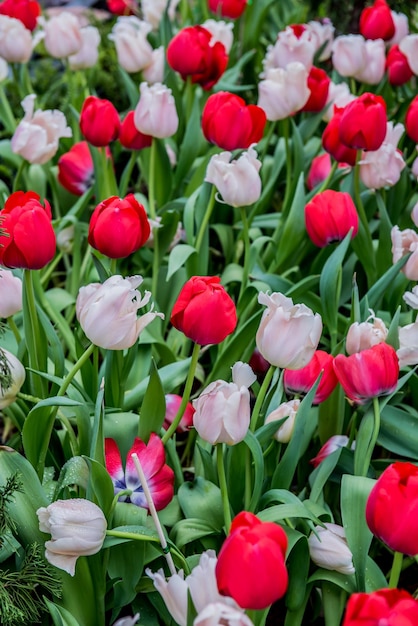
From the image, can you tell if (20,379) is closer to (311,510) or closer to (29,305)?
(29,305)

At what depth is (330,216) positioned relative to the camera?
1392 millimetres

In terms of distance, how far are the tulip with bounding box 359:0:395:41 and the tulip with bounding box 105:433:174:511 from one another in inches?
48.3

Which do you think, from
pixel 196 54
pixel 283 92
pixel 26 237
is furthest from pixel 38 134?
pixel 26 237

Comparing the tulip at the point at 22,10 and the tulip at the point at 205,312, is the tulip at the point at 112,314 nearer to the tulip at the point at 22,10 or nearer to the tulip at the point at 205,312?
the tulip at the point at 205,312

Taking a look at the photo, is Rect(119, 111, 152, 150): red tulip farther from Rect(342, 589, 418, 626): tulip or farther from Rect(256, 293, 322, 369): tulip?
Rect(342, 589, 418, 626): tulip

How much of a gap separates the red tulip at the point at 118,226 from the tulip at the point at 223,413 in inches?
10.2

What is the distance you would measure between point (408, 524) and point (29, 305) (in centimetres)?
57

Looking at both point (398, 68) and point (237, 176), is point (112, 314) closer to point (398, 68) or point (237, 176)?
point (237, 176)

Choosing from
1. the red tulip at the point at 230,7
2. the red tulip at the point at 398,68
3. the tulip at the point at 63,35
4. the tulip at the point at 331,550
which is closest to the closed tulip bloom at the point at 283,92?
the red tulip at the point at 398,68

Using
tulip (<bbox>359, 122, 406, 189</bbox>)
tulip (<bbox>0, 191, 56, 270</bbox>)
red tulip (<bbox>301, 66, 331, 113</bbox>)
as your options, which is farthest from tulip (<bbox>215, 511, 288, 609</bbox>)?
red tulip (<bbox>301, 66, 331, 113</bbox>)

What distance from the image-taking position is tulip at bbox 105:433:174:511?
1144 mm

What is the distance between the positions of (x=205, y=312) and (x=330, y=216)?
17.6 inches

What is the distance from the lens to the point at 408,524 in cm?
86

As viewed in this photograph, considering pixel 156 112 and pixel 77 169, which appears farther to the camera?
pixel 77 169
